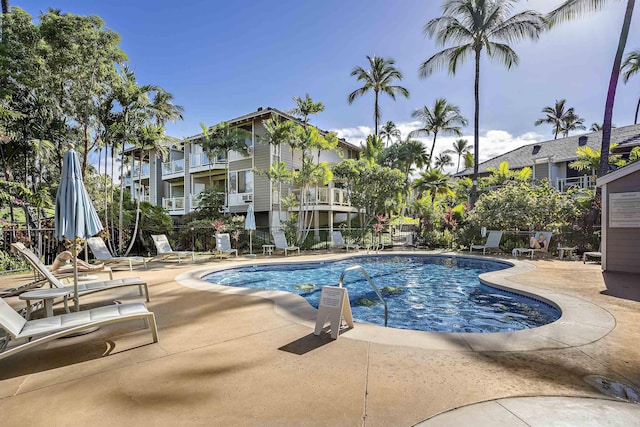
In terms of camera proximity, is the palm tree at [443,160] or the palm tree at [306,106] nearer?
the palm tree at [306,106]

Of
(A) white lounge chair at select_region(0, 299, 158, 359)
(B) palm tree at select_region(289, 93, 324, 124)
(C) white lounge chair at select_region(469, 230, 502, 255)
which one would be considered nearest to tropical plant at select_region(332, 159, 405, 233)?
(B) palm tree at select_region(289, 93, 324, 124)

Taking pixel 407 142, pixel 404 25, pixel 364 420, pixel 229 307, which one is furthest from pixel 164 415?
pixel 407 142

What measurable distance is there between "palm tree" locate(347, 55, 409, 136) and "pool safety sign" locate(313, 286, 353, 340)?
23.0m

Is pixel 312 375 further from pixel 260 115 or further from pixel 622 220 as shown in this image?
pixel 260 115

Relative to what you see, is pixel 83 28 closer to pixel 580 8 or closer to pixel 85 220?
pixel 85 220

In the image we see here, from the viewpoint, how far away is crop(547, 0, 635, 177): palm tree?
40.5 ft

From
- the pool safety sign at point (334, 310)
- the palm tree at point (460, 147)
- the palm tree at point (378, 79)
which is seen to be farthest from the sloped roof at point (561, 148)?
the pool safety sign at point (334, 310)

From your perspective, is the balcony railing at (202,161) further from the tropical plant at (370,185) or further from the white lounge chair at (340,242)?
the white lounge chair at (340,242)

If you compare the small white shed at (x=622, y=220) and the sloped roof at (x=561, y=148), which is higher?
the sloped roof at (x=561, y=148)

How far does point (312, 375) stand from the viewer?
2990 millimetres

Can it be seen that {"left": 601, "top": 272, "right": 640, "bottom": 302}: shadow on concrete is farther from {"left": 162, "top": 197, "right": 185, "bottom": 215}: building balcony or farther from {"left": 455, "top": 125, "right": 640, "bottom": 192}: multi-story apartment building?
{"left": 162, "top": 197, "right": 185, "bottom": 215}: building balcony

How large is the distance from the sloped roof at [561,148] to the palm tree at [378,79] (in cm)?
1063

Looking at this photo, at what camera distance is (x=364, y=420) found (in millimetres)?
2283

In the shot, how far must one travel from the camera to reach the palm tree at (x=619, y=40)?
40.5 feet
